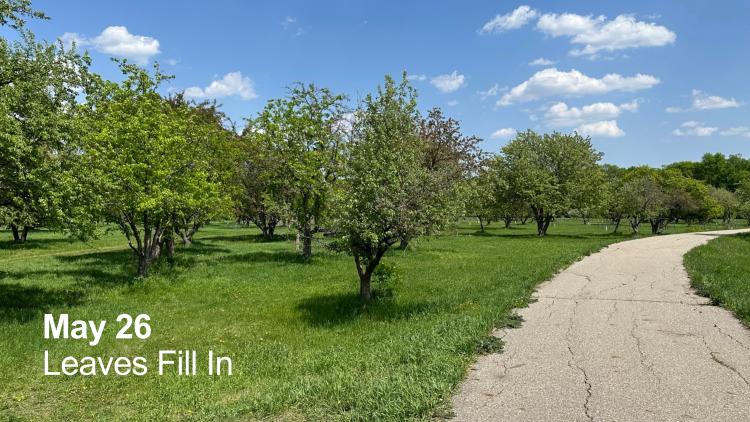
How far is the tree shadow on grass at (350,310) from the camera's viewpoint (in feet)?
40.6

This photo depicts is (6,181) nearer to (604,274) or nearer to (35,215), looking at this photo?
(35,215)

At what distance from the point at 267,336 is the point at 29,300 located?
881 centimetres

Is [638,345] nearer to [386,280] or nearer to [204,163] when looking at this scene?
[386,280]

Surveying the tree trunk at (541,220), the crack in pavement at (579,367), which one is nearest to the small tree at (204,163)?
the crack in pavement at (579,367)

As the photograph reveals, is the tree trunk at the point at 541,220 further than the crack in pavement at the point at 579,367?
Yes

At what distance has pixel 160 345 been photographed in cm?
1103

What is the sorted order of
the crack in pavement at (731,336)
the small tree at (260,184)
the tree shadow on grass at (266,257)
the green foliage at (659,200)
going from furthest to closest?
the green foliage at (659,200) → the small tree at (260,184) → the tree shadow on grass at (266,257) → the crack in pavement at (731,336)

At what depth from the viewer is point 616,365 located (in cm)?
745

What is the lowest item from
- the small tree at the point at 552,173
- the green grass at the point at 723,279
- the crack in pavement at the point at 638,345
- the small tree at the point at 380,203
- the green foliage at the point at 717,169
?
the crack in pavement at the point at 638,345

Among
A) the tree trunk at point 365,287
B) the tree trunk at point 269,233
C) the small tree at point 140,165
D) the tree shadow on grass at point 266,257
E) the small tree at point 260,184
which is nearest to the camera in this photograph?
the tree trunk at point 365,287

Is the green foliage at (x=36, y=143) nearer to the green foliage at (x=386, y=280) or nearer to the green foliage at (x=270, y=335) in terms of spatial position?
the green foliage at (x=270, y=335)

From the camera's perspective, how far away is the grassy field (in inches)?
269

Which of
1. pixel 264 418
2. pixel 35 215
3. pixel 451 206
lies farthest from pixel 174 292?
pixel 264 418

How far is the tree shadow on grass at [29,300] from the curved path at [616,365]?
12.3 meters
